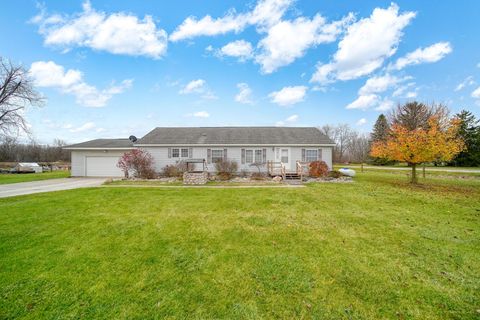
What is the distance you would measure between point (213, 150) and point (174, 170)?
384 cm

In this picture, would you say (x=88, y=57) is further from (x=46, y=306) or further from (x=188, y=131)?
(x=46, y=306)

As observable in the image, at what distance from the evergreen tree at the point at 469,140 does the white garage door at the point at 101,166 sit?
45013 millimetres

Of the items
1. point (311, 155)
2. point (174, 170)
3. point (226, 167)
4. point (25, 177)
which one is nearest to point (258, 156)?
point (226, 167)

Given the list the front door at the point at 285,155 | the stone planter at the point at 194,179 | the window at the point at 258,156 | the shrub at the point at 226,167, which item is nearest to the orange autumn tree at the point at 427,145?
the front door at the point at 285,155

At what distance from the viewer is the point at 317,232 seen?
17.5ft

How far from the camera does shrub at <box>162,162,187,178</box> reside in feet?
53.7

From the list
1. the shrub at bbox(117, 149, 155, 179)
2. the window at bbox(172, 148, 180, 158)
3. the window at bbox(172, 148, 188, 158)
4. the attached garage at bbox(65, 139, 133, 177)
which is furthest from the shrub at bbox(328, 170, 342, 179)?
the attached garage at bbox(65, 139, 133, 177)

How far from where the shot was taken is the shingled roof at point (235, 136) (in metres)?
17.9

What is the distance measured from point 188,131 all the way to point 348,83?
2027cm

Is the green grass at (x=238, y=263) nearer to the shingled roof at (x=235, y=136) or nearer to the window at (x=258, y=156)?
the window at (x=258, y=156)

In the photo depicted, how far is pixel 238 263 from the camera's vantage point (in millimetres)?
3895

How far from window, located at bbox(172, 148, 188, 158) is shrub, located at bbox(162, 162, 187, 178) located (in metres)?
0.83

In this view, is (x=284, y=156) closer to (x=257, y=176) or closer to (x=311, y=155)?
(x=311, y=155)

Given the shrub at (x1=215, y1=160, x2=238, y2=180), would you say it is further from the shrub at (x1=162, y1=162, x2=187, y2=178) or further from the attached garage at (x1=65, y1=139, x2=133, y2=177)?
the attached garage at (x1=65, y1=139, x2=133, y2=177)
